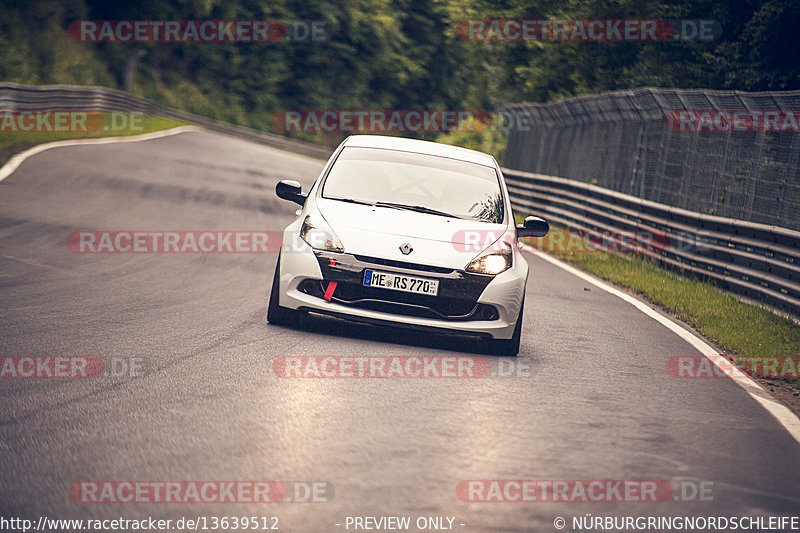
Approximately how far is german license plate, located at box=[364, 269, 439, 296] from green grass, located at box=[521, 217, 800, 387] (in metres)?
3.03

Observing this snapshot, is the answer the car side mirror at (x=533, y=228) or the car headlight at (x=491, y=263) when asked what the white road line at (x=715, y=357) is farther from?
the car headlight at (x=491, y=263)

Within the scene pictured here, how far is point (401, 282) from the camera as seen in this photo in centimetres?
790

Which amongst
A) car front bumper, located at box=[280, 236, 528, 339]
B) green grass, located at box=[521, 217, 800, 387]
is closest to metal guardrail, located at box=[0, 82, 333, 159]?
green grass, located at box=[521, 217, 800, 387]

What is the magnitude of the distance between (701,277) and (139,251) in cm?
732

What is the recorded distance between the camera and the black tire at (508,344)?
26.9 feet

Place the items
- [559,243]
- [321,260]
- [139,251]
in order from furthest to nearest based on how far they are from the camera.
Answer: [559,243] < [139,251] < [321,260]

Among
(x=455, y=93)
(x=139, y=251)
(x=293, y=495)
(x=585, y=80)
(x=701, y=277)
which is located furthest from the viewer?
(x=455, y=93)

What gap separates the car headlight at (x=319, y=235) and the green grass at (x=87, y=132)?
46.0 feet

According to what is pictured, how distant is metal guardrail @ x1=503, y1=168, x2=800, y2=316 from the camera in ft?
38.7

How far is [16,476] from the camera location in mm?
4613

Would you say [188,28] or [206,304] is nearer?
[206,304]

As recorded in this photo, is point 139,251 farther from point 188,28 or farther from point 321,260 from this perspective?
point 188,28

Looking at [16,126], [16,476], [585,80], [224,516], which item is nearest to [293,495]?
[224,516]

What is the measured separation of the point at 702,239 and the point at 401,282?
7709 millimetres
